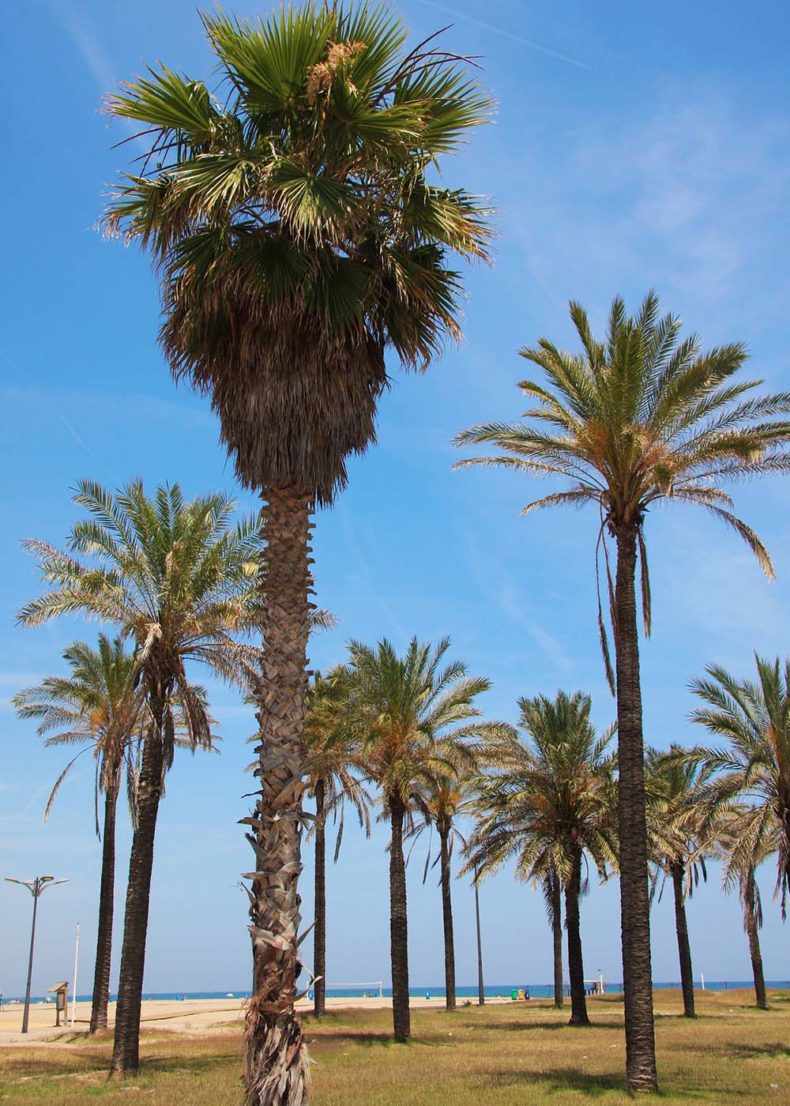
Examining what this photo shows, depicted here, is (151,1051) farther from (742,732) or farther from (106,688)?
(742,732)

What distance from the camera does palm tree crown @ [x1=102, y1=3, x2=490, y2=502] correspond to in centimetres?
1121

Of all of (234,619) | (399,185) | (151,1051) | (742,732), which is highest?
(399,185)

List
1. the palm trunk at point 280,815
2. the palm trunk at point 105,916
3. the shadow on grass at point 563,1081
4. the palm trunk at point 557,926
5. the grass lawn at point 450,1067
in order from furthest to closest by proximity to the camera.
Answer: the palm trunk at point 557,926, the palm trunk at point 105,916, the shadow on grass at point 563,1081, the grass lawn at point 450,1067, the palm trunk at point 280,815

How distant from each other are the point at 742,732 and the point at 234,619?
1276 centimetres

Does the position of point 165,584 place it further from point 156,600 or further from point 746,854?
point 746,854

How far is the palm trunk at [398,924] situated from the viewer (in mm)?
26984

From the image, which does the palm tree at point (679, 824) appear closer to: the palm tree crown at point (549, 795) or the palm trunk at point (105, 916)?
the palm tree crown at point (549, 795)

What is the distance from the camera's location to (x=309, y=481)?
40.2ft

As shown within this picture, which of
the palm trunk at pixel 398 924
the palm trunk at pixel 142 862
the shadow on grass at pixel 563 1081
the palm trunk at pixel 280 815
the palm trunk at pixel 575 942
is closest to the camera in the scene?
the palm trunk at pixel 280 815

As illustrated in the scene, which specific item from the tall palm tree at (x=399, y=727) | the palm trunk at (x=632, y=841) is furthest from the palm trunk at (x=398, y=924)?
the palm trunk at (x=632, y=841)

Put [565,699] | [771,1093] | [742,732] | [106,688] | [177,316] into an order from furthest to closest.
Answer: [565,699] < [106,688] < [742,732] < [771,1093] < [177,316]

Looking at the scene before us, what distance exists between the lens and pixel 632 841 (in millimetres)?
17688

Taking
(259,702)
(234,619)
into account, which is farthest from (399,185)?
(234,619)

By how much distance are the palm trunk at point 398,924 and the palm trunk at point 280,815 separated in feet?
58.4
